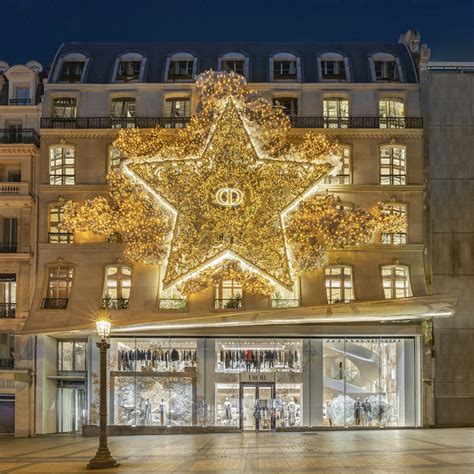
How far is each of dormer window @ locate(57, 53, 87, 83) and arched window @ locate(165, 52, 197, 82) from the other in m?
4.27

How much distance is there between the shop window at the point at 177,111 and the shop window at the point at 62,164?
15.6ft

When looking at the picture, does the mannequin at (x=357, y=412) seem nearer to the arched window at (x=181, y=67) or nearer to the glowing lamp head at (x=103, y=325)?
the arched window at (x=181, y=67)

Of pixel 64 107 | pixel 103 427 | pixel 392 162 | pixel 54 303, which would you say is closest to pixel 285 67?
pixel 392 162

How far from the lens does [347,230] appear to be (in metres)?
39.3

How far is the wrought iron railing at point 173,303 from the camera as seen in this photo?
40.0m

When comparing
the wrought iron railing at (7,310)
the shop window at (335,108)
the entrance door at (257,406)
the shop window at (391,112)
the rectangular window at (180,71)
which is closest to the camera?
the entrance door at (257,406)

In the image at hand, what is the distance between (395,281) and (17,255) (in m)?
17.7

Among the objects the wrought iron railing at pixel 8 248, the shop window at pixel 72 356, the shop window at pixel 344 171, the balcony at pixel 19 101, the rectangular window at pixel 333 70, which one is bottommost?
the shop window at pixel 72 356

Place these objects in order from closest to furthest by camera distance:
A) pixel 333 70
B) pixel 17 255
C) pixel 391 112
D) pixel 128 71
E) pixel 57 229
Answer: pixel 57 229, pixel 17 255, pixel 391 112, pixel 333 70, pixel 128 71

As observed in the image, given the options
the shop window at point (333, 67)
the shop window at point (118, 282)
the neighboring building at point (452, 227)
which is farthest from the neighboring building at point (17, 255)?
the neighboring building at point (452, 227)

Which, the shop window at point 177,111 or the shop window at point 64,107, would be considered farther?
the shop window at point 64,107

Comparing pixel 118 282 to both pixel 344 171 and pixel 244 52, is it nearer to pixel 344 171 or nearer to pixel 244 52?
pixel 344 171

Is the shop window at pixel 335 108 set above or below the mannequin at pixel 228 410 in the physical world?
above

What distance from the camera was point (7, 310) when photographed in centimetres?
4206
